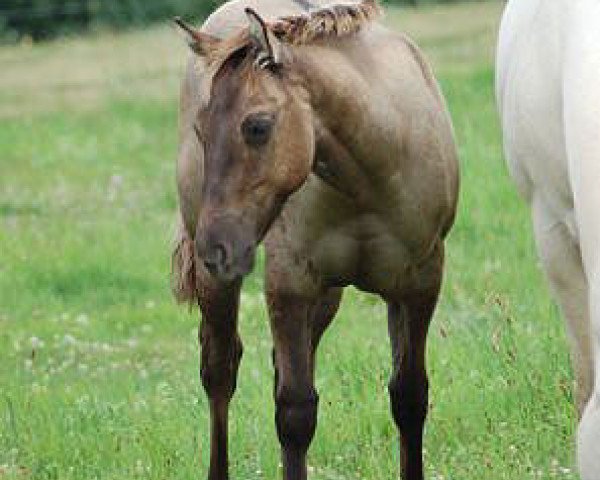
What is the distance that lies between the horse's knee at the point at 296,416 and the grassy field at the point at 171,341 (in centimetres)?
48

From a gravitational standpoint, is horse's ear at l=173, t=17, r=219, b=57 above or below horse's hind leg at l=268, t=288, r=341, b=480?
above

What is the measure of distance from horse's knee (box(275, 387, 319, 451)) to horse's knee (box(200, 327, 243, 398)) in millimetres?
681

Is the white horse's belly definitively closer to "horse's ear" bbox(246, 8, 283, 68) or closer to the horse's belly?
the horse's belly

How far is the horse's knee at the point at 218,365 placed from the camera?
6.23 m

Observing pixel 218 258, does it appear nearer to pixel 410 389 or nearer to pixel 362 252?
pixel 362 252

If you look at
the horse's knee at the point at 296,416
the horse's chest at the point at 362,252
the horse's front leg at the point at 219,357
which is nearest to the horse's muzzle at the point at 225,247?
the horse's chest at the point at 362,252

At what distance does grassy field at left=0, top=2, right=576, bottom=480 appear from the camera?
6.20 meters

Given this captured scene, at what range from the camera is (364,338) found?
776 centimetres

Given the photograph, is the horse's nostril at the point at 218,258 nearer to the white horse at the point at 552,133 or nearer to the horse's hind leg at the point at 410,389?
the white horse at the point at 552,133

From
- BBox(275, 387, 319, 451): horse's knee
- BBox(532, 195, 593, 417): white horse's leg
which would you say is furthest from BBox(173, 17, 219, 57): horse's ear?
BBox(275, 387, 319, 451): horse's knee

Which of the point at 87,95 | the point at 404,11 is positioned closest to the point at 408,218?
the point at 87,95

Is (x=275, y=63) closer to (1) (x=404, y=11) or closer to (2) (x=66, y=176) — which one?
(2) (x=66, y=176)

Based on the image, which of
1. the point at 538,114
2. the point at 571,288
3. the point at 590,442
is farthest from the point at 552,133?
the point at 590,442

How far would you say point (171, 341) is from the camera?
27.7 feet
